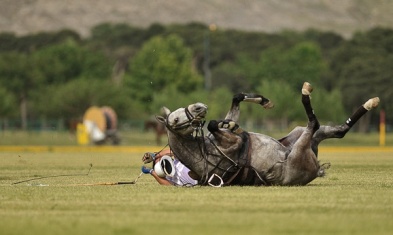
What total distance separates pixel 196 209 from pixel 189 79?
11441 centimetres

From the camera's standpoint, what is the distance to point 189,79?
128 meters

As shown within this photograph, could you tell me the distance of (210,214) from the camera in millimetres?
13445

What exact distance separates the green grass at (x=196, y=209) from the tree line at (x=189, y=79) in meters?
79.3

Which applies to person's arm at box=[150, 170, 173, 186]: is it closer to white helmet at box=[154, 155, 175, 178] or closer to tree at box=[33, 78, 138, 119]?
white helmet at box=[154, 155, 175, 178]

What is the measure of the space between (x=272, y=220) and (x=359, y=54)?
12813cm

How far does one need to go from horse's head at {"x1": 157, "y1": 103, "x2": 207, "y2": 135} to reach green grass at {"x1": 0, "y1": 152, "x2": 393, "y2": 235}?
2.85ft

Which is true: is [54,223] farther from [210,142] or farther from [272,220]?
[210,142]

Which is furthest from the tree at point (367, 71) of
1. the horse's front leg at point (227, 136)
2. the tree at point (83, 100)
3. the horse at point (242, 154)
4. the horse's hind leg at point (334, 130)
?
the horse's front leg at point (227, 136)

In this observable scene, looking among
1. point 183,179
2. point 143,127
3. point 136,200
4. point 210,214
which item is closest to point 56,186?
point 183,179

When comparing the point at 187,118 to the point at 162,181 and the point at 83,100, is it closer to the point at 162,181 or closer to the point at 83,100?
the point at 162,181

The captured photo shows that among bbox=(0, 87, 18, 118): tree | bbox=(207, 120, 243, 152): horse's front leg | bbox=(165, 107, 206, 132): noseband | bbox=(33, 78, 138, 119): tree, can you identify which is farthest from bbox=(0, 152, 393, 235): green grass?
bbox=(0, 87, 18, 118): tree

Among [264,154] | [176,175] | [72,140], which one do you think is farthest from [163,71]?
[264,154]

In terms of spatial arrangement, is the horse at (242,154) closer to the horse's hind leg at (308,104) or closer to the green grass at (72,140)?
the horse's hind leg at (308,104)

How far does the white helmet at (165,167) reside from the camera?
17922mm
